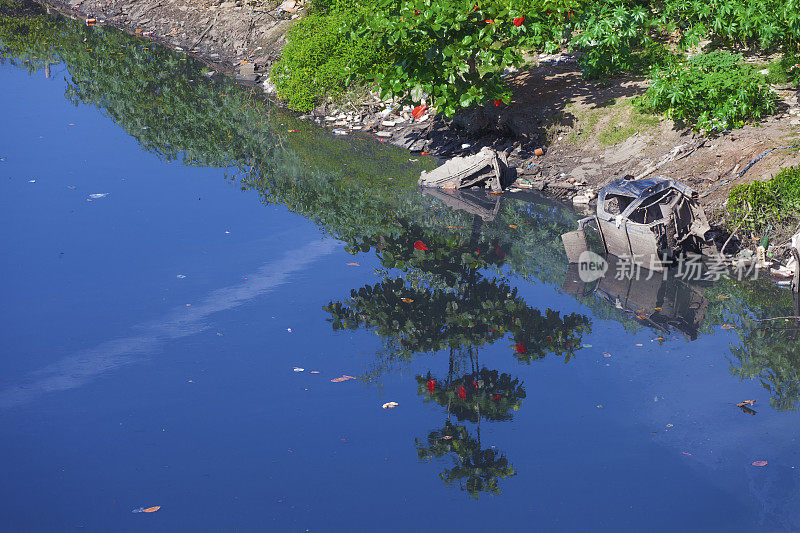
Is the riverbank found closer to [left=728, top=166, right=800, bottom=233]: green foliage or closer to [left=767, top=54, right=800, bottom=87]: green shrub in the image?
[left=767, top=54, right=800, bottom=87]: green shrub

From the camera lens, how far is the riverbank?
9.93 metres

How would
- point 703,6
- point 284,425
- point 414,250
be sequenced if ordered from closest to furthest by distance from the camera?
point 284,425 < point 414,250 < point 703,6

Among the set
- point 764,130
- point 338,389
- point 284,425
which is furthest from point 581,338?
point 764,130

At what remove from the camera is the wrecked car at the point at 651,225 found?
8602mm

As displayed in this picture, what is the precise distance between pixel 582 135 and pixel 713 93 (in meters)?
2.05

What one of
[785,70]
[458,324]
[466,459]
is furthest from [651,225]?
[785,70]

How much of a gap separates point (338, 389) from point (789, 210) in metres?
5.41

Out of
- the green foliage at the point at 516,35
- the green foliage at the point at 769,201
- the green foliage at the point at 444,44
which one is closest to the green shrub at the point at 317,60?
the green foliage at the point at 516,35

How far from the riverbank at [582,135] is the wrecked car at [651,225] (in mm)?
692

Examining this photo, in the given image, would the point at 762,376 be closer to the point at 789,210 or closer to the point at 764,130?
the point at 789,210

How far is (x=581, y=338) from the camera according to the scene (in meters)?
7.74

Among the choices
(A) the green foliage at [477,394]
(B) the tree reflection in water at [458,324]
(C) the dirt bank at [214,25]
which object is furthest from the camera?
(C) the dirt bank at [214,25]

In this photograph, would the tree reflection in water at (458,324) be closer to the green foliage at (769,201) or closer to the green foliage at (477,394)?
the green foliage at (477,394)

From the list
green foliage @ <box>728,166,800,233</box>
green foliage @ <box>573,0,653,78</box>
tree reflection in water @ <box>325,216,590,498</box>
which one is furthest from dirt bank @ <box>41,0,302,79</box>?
green foliage @ <box>728,166,800,233</box>
